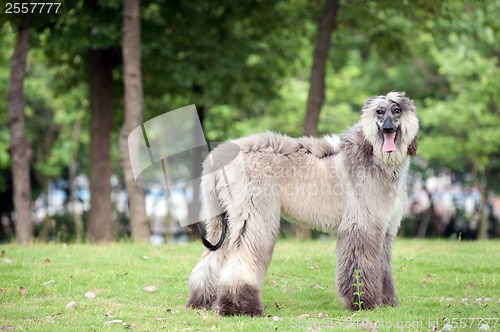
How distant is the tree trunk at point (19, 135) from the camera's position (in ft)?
37.1

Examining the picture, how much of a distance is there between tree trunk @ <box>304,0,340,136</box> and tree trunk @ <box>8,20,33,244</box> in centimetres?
484

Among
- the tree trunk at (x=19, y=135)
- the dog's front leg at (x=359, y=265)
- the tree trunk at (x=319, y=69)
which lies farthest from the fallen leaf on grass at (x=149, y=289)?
the tree trunk at (x=319, y=69)

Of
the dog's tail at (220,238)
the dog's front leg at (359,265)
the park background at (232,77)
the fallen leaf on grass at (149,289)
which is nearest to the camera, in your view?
the dog's tail at (220,238)

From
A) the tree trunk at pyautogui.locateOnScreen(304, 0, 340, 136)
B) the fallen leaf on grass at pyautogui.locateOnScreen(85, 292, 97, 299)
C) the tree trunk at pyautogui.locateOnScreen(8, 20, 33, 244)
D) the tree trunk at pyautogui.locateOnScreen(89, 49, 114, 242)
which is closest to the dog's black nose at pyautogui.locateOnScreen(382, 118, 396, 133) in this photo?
the fallen leaf on grass at pyautogui.locateOnScreen(85, 292, 97, 299)

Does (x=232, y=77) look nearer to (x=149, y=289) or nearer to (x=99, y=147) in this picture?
(x=99, y=147)

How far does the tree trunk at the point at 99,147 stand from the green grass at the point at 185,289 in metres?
3.63

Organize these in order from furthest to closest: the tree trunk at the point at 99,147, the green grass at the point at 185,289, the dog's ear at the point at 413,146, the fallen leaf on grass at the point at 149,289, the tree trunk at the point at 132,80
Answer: the tree trunk at the point at 99,147, the tree trunk at the point at 132,80, the fallen leaf on grass at the point at 149,289, the dog's ear at the point at 413,146, the green grass at the point at 185,289

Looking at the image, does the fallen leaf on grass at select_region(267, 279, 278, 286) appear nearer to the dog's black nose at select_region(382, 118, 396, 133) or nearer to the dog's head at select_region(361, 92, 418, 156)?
the dog's head at select_region(361, 92, 418, 156)

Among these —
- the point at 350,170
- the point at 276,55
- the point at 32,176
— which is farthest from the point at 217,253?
the point at 32,176

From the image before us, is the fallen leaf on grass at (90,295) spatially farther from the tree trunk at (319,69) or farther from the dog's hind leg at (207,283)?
the tree trunk at (319,69)

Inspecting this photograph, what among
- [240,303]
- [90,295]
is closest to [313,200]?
[240,303]

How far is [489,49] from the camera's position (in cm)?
1850

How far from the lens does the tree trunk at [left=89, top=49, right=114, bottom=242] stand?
531 inches

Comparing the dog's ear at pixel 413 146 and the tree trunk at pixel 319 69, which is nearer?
the dog's ear at pixel 413 146
